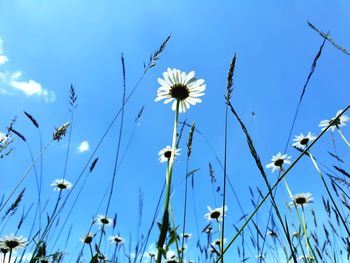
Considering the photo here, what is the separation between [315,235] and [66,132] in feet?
7.03

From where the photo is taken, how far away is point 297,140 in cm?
558

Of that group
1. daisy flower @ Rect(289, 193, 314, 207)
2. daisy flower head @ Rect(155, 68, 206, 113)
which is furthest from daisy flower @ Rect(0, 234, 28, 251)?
daisy flower @ Rect(289, 193, 314, 207)

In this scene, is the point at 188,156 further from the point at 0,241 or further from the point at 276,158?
the point at 276,158

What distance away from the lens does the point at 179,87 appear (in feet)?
7.98

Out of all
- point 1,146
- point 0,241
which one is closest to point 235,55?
point 1,146

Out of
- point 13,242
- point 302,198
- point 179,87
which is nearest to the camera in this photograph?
point 179,87

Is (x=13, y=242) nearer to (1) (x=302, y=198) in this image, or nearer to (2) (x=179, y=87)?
(2) (x=179, y=87)

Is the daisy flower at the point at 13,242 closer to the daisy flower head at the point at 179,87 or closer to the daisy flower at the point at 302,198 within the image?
the daisy flower head at the point at 179,87

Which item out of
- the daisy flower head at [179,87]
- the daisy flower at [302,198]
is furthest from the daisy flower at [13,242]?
the daisy flower at [302,198]

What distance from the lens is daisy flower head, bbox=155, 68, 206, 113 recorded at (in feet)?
7.98

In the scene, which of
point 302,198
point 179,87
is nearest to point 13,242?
point 179,87

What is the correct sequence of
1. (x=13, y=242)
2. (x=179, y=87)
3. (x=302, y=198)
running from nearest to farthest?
(x=179, y=87), (x=13, y=242), (x=302, y=198)

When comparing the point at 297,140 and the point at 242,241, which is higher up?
the point at 297,140

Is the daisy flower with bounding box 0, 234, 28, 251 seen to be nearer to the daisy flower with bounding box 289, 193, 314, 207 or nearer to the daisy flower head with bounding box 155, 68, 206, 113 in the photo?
the daisy flower head with bounding box 155, 68, 206, 113
